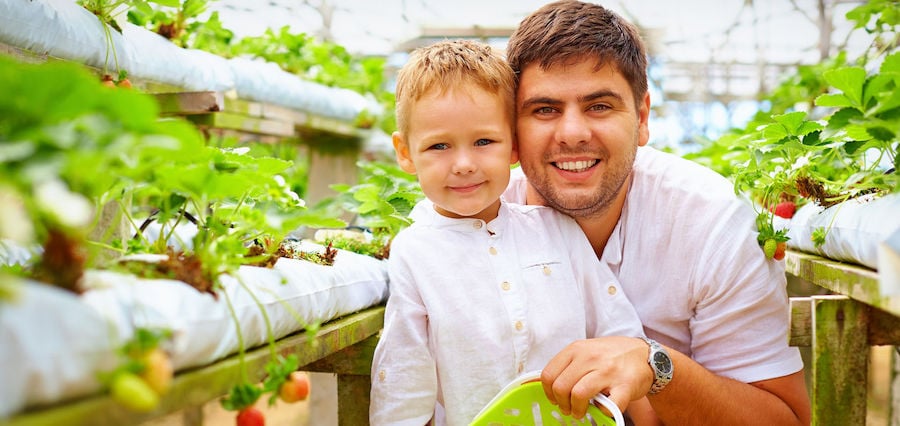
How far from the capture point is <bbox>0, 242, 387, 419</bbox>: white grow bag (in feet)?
1.75

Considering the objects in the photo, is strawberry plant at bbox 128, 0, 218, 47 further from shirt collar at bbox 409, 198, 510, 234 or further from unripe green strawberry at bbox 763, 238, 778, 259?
unripe green strawberry at bbox 763, 238, 778, 259

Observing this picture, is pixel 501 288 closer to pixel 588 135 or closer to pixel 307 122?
pixel 588 135

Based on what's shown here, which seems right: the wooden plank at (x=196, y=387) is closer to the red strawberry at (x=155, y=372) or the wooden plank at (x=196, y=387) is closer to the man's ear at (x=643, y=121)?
the red strawberry at (x=155, y=372)

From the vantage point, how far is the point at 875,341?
1.26 meters

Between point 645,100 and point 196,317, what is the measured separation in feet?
4.11

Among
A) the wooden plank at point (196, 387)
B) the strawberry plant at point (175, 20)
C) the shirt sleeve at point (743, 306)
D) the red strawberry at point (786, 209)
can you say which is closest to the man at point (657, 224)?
the shirt sleeve at point (743, 306)

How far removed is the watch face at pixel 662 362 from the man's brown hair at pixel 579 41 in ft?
1.97

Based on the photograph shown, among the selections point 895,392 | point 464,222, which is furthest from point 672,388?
point 895,392

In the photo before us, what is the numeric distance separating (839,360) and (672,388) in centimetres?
29

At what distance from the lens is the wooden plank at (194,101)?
1.71 metres

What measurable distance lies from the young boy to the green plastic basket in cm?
7

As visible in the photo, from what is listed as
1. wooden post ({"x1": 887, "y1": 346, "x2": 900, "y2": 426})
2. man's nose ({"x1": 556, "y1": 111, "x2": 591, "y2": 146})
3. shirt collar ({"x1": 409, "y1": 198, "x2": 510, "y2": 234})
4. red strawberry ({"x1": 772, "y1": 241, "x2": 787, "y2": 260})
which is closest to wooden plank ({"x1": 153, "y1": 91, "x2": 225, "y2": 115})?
shirt collar ({"x1": 409, "y1": 198, "x2": 510, "y2": 234})

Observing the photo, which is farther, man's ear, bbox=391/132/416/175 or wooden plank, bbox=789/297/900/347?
man's ear, bbox=391/132/416/175

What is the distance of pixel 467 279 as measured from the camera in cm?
137
